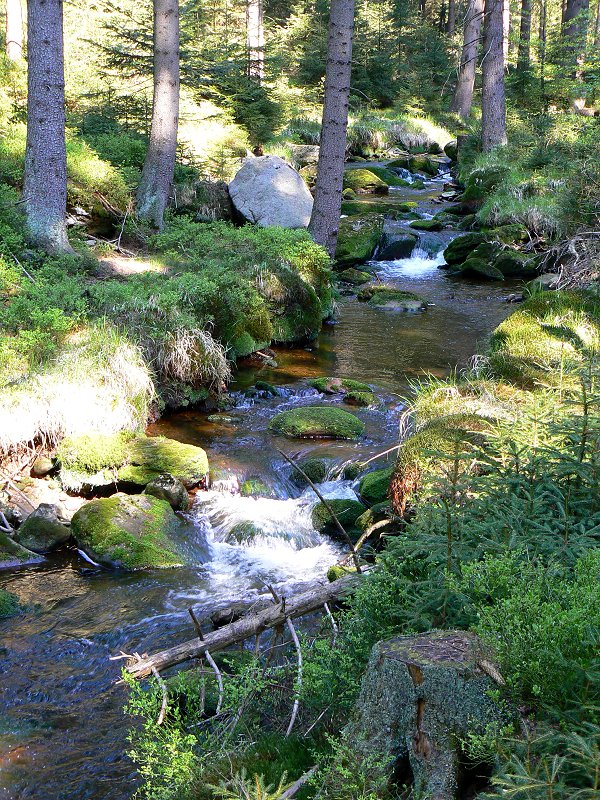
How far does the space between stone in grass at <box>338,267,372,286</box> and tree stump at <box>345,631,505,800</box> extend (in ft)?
47.9

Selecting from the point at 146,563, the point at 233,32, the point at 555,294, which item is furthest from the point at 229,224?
the point at 233,32

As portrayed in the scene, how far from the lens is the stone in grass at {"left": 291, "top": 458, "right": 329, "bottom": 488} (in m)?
8.59

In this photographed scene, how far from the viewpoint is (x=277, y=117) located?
2112 centimetres

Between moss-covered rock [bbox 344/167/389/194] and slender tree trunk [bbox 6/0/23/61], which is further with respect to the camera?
moss-covered rock [bbox 344/167/389/194]

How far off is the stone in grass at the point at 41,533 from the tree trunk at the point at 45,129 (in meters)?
5.67

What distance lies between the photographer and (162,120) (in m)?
15.0

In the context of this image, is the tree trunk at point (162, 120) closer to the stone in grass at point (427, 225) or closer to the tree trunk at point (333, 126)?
the tree trunk at point (333, 126)

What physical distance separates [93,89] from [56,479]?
1335 centimetres

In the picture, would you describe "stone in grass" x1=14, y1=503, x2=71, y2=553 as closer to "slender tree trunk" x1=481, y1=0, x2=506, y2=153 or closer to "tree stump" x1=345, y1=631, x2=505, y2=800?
"tree stump" x1=345, y1=631, x2=505, y2=800

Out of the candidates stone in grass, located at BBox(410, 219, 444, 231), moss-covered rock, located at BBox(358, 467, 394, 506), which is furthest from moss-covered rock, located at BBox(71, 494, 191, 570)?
stone in grass, located at BBox(410, 219, 444, 231)

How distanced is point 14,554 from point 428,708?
18.2ft

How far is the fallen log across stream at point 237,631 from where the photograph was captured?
168 inches

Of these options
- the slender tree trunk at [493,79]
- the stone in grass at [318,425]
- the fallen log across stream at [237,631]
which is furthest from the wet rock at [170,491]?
the slender tree trunk at [493,79]

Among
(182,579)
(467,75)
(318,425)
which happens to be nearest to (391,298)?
(318,425)
